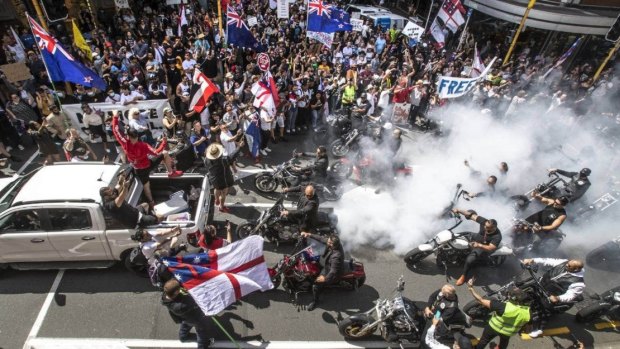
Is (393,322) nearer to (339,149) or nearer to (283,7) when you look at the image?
(339,149)

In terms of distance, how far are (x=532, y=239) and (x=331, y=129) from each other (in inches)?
265

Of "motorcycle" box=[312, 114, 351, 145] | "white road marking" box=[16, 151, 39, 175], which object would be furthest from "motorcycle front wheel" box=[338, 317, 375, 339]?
"white road marking" box=[16, 151, 39, 175]

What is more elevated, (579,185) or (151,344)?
(579,185)

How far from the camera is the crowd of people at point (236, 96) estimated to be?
22.3 feet

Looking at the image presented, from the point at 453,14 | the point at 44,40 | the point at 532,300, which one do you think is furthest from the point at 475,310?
the point at 453,14

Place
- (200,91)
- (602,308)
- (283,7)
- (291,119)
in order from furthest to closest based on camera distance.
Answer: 1. (283,7)
2. (291,119)
3. (200,91)
4. (602,308)

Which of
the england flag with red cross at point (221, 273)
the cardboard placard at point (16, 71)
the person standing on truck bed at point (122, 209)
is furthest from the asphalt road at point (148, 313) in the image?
the cardboard placard at point (16, 71)

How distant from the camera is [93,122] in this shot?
10.7m

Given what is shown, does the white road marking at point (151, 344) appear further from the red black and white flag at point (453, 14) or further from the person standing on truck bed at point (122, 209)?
the red black and white flag at point (453, 14)

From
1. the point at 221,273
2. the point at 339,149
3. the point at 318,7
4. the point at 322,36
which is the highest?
the point at 318,7

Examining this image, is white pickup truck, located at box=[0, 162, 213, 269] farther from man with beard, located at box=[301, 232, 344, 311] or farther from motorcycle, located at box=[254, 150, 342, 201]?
motorcycle, located at box=[254, 150, 342, 201]

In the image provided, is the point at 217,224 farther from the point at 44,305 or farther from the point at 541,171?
the point at 541,171

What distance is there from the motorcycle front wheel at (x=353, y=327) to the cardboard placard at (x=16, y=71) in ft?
39.5

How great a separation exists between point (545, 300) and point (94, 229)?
830 centimetres
